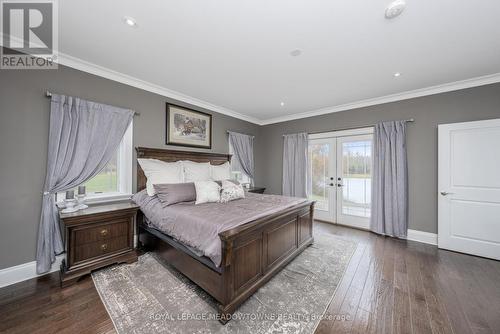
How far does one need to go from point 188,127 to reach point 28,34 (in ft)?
7.09

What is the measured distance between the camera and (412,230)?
11.0ft

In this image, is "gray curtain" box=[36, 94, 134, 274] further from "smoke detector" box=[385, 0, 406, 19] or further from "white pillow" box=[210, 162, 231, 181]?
"smoke detector" box=[385, 0, 406, 19]

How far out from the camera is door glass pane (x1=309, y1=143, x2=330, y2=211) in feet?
14.6

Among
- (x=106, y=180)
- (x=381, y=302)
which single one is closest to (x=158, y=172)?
(x=106, y=180)

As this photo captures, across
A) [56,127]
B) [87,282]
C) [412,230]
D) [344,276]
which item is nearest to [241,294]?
[344,276]

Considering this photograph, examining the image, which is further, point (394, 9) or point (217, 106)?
point (217, 106)

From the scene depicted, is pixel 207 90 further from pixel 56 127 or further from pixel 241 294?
pixel 241 294

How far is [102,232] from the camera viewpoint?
2242mm

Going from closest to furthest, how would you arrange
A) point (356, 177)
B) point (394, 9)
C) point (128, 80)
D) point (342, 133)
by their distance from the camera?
point (394, 9) < point (128, 80) < point (356, 177) < point (342, 133)

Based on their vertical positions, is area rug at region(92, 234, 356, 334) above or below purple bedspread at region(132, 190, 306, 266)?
below

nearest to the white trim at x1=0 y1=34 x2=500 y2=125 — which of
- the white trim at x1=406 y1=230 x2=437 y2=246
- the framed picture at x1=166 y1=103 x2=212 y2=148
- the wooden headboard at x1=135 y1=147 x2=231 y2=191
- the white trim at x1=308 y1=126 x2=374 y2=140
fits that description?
the framed picture at x1=166 y1=103 x2=212 y2=148

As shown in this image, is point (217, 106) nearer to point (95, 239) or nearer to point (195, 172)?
point (195, 172)

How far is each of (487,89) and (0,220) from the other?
260 inches

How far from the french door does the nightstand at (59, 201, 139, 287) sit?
3869 millimetres
